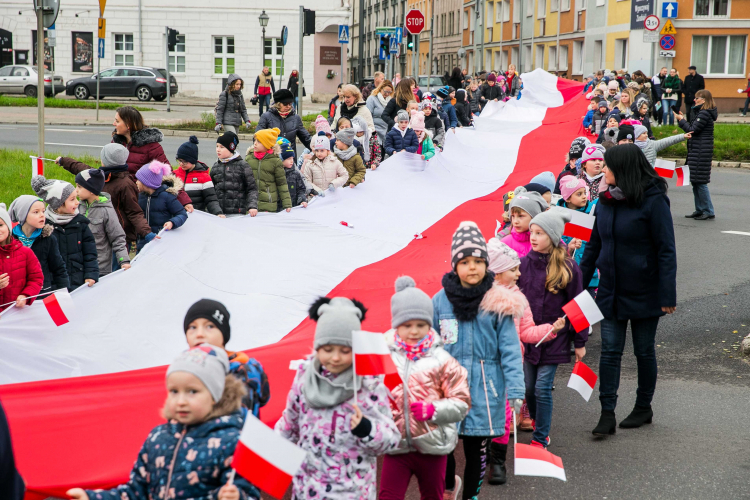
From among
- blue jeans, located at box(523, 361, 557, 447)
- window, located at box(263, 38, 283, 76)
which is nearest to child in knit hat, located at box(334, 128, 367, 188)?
blue jeans, located at box(523, 361, 557, 447)

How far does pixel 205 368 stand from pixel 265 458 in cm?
46

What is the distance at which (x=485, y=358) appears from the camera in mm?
4496

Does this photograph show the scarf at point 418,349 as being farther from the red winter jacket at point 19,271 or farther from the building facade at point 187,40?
the building facade at point 187,40

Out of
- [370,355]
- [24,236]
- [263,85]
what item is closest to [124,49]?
Answer: [263,85]

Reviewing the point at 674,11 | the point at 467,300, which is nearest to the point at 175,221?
the point at 467,300

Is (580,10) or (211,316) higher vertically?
(580,10)

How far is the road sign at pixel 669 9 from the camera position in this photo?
123 ft

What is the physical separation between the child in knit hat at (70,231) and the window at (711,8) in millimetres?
39019

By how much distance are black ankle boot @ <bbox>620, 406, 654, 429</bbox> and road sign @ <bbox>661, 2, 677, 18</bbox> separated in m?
35.2

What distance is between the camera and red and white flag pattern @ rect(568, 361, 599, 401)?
5.26 metres

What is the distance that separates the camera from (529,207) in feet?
19.5

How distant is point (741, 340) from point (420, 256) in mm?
3191

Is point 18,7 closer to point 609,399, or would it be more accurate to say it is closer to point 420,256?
point 420,256

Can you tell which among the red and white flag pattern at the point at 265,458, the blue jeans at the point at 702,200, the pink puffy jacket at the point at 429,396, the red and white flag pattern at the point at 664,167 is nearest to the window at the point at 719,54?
the blue jeans at the point at 702,200
